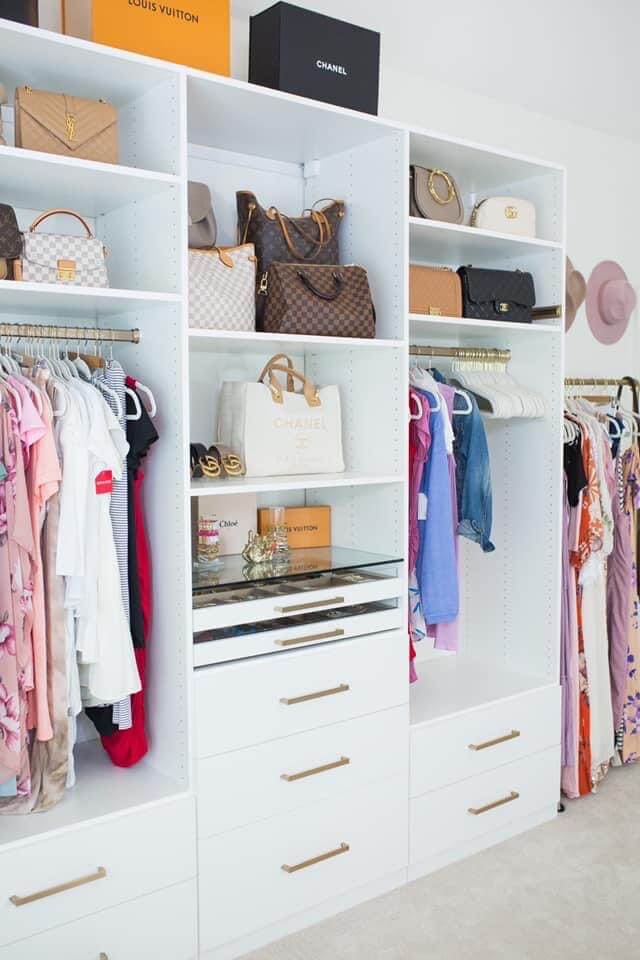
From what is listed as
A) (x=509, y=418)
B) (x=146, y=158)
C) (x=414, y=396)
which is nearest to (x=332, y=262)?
(x=414, y=396)

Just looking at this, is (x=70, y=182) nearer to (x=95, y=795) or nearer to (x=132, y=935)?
(x=95, y=795)

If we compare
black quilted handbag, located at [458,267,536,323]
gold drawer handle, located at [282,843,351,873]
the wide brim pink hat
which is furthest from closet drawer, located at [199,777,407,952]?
the wide brim pink hat

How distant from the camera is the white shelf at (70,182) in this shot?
6.96 feet

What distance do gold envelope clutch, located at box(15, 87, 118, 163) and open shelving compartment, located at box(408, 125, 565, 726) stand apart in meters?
1.17

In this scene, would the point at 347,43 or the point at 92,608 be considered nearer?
the point at 92,608

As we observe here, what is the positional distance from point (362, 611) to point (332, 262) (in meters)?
1.07

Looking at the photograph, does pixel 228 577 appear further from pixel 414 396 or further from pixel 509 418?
pixel 509 418

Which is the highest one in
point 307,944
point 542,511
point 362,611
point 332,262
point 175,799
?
point 332,262

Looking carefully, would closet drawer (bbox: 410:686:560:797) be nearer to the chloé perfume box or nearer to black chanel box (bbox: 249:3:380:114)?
the chloé perfume box

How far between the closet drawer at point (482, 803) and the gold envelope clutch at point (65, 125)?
206cm

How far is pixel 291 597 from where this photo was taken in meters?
2.59

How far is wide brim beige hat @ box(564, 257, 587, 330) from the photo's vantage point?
4.02 meters

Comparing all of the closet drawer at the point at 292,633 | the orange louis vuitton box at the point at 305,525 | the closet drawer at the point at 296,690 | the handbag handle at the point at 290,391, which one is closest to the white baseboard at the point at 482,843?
the closet drawer at the point at 296,690

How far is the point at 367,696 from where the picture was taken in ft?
8.99
